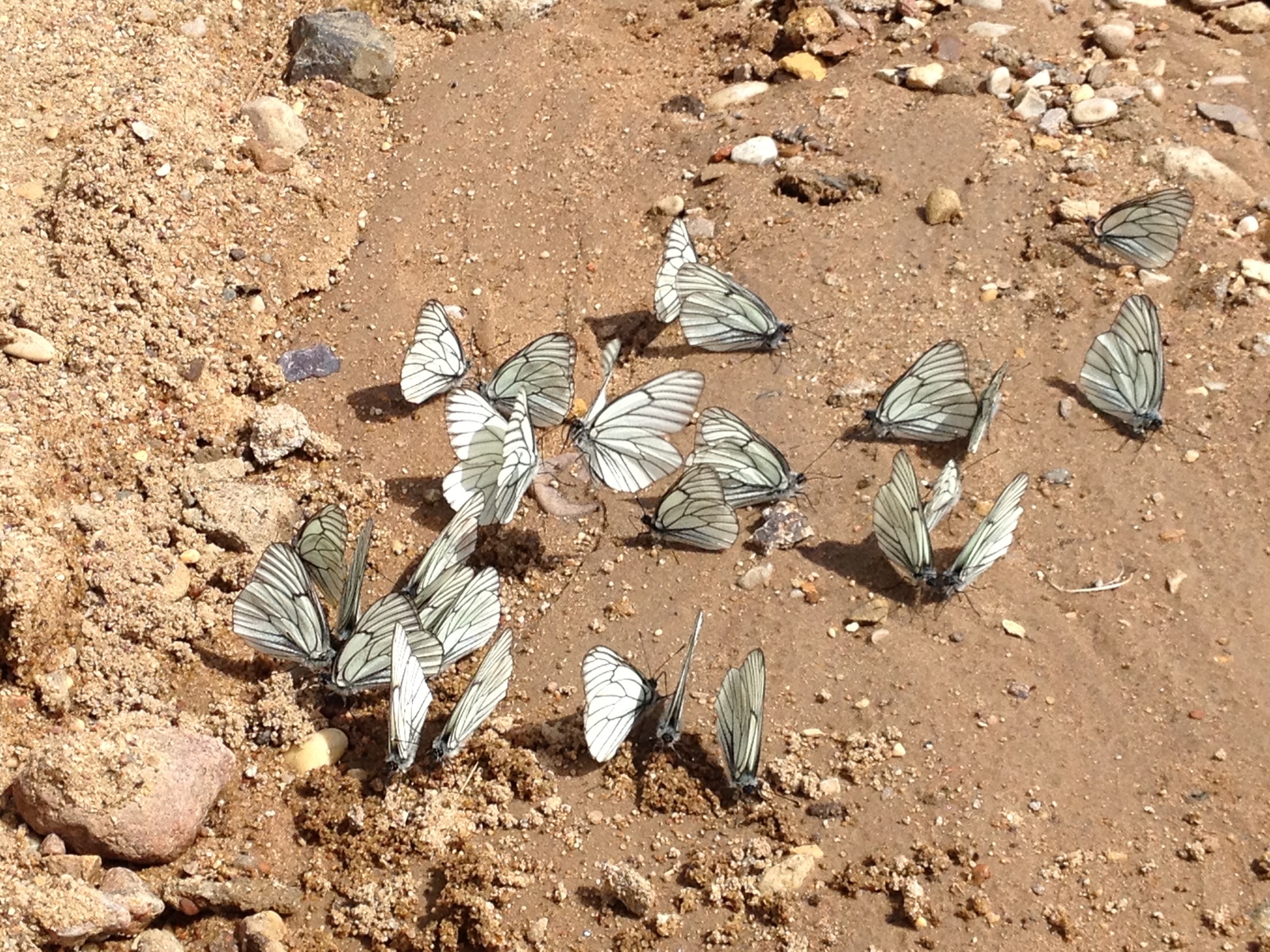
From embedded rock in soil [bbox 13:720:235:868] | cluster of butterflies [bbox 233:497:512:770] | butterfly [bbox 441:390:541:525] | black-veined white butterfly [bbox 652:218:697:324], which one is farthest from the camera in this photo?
black-veined white butterfly [bbox 652:218:697:324]

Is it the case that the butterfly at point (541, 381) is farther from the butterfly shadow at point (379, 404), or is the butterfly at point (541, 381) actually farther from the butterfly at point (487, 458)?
the butterfly shadow at point (379, 404)

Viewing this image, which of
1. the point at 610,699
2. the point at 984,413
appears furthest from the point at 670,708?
the point at 984,413

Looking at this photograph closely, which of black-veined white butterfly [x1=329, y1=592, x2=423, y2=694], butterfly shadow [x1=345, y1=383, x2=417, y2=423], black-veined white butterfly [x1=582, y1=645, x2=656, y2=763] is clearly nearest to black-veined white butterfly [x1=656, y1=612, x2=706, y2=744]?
black-veined white butterfly [x1=582, y1=645, x2=656, y2=763]

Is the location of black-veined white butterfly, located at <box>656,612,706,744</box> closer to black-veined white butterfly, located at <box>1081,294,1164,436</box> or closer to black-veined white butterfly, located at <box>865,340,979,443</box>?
black-veined white butterfly, located at <box>865,340,979,443</box>

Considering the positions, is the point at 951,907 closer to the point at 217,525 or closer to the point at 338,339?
the point at 217,525

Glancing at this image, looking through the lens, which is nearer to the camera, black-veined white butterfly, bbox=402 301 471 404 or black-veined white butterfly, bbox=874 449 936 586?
black-veined white butterfly, bbox=874 449 936 586

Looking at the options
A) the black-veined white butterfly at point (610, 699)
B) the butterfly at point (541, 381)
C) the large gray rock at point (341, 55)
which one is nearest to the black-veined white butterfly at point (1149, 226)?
the butterfly at point (541, 381)
